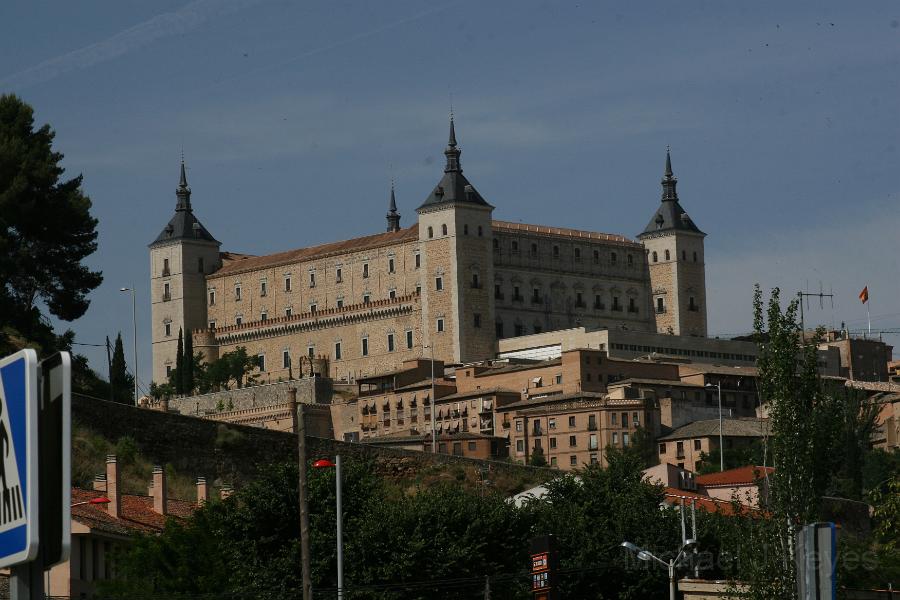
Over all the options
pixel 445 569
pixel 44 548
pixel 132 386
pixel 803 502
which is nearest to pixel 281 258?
pixel 132 386

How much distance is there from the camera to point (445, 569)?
35812 millimetres

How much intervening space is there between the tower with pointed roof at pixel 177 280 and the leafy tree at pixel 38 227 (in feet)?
238

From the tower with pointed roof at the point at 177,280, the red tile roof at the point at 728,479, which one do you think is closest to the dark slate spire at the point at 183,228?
the tower with pointed roof at the point at 177,280

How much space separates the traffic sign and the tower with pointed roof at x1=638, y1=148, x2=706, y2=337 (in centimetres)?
12593

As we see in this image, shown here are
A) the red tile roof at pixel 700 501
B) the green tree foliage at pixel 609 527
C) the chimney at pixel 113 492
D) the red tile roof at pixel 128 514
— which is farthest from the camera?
the red tile roof at pixel 700 501

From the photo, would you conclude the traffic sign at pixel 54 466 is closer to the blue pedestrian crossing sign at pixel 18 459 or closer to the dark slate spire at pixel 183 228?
the blue pedestrian crossing sign at pixel 18 459

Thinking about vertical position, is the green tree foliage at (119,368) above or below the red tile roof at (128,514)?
above

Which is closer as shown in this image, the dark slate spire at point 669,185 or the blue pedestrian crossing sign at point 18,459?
the blue pedestrian crossing sign at point 18,459

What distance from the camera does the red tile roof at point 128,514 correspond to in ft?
115

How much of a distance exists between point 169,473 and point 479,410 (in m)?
55.0

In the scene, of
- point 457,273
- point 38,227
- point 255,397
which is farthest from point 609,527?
point 457,273

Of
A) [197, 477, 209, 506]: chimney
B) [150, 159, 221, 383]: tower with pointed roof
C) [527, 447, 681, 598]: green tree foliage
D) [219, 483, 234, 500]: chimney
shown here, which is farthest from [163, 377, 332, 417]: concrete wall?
[527, 447, 681, 598]: green tree foliage

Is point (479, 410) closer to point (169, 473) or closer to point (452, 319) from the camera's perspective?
point (452, 319)

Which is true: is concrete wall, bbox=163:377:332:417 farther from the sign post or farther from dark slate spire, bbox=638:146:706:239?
the sign post
